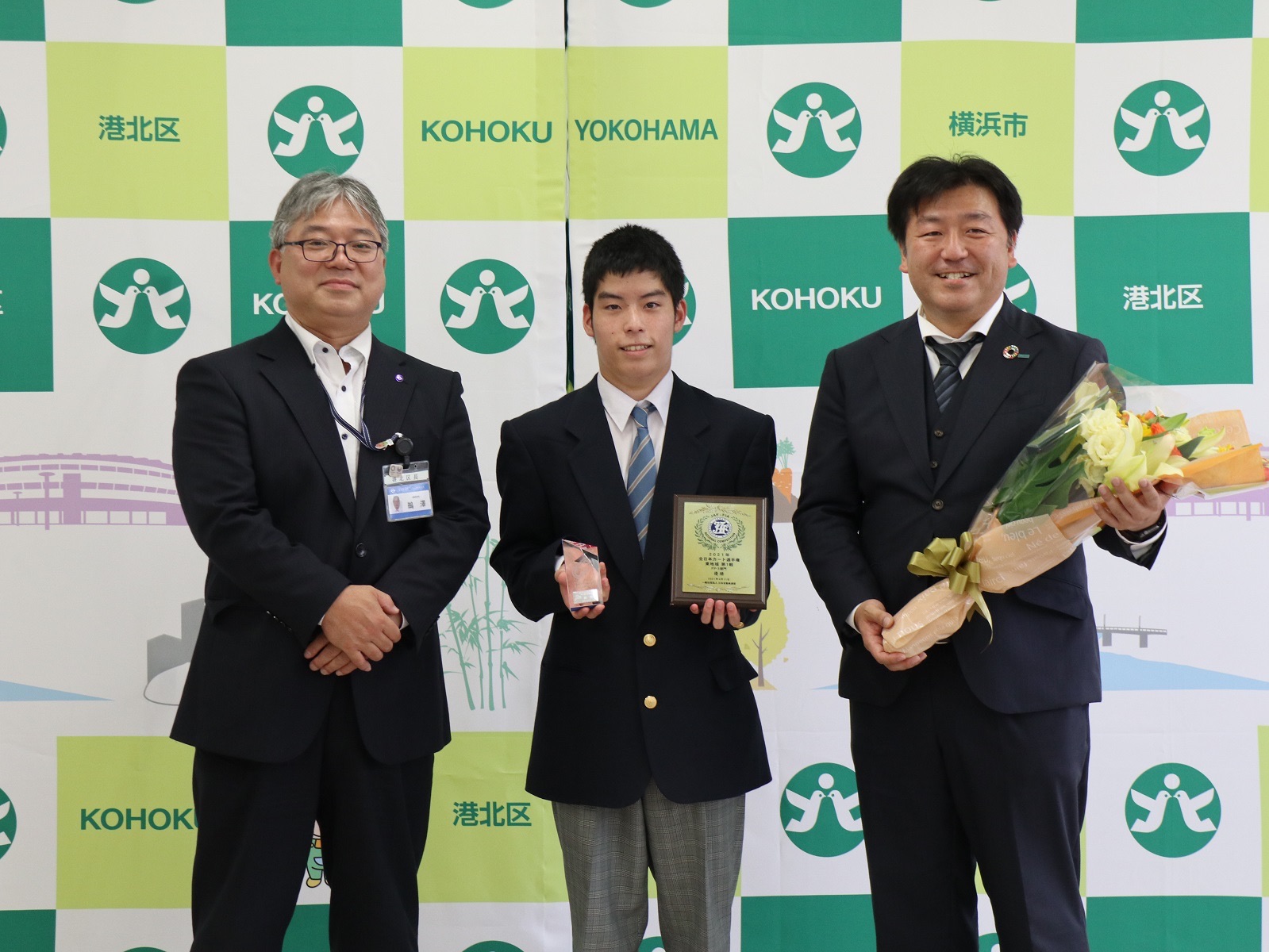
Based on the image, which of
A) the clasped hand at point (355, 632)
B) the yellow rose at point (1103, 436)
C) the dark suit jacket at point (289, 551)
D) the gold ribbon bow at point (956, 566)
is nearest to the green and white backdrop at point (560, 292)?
the dark suit jacket at point (289, 551)

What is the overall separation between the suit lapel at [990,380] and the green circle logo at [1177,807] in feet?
5.73

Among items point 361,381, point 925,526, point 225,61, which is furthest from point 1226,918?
point 225,61

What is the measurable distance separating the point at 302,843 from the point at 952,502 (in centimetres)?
153

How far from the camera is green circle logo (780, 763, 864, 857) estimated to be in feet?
11.1

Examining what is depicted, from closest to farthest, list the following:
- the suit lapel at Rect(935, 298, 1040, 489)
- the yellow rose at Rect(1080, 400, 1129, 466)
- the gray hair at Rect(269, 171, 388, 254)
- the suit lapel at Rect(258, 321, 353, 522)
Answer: the yellow rose at Rect(1080, 400, 1129, 466)
the suit lapel at Rect(935, 298, 1040, 489)
the suit lapel at Rect(258, 321, 353, 522)
the gray hair at Rect(269, 171, 388, 254)

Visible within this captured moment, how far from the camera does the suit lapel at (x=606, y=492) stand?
2.38m

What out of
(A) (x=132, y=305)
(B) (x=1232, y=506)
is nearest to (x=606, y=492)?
(A) (x=132, y=305)

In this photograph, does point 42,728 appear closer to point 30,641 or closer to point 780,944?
point 30,641

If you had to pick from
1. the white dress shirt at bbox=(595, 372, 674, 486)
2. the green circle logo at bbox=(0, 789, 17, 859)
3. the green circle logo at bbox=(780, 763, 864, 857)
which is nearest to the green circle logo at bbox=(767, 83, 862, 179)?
the white dress shirt at bbox=(595, 372, 674, 486)

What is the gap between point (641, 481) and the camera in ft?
7.98

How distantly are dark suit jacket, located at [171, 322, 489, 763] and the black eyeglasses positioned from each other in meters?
0.20

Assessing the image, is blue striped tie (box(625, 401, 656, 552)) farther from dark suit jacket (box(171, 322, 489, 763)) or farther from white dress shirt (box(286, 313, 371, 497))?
white dress shirt (box(286, 313, 371, 497))

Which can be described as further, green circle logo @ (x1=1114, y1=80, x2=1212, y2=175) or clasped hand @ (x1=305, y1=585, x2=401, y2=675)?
green circle logo @ (x1=1114, y1=80, x2=1212, y2=175)

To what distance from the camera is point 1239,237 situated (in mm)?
3357
